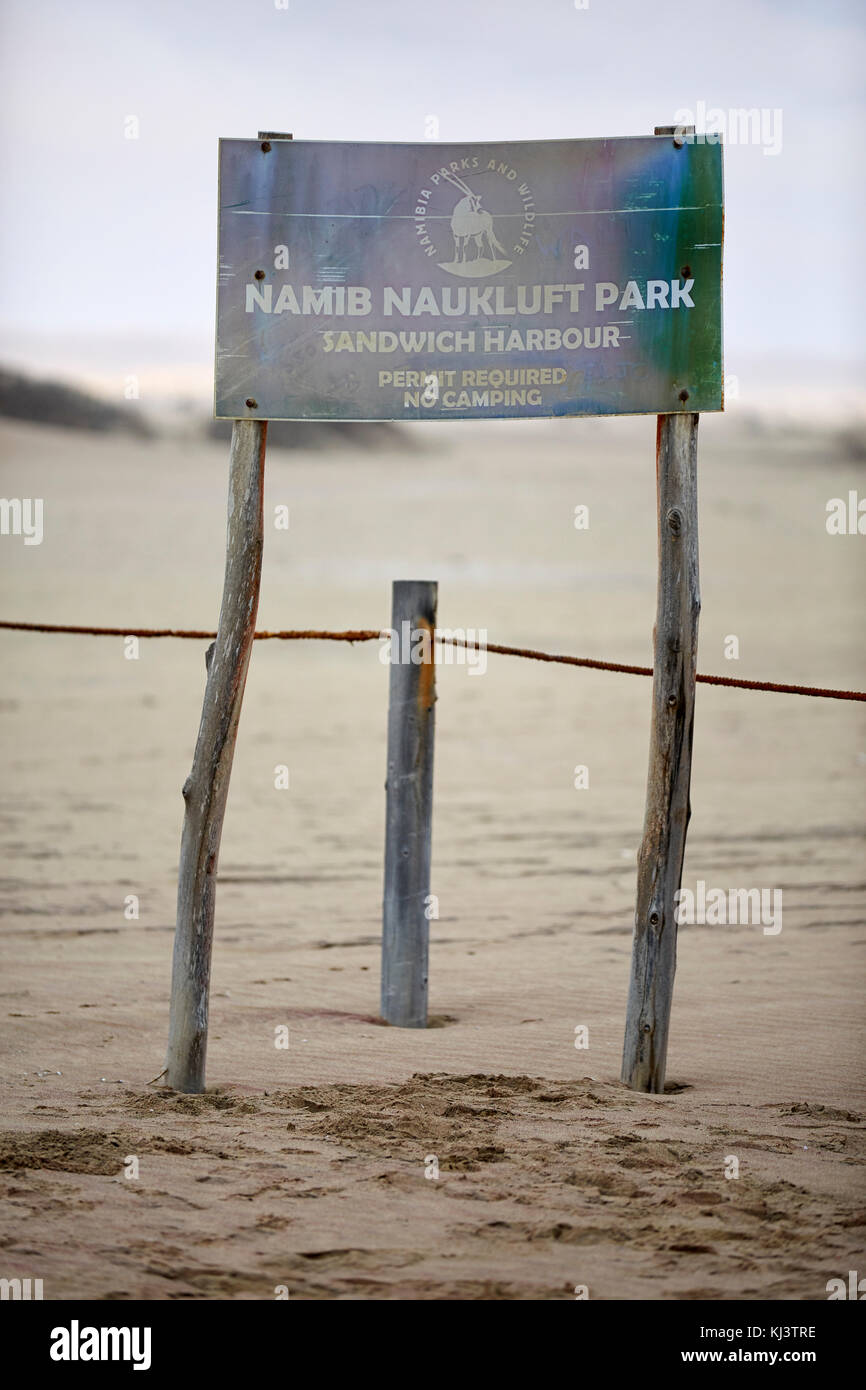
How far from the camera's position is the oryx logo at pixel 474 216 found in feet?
15.4

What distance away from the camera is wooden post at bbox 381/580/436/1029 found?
217 inches

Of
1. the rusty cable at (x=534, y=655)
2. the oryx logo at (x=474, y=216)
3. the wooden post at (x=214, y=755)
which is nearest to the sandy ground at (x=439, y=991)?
the wooden post at (x=214, y=755)

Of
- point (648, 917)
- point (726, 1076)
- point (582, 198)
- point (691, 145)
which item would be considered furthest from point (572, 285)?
point (726, 1076)

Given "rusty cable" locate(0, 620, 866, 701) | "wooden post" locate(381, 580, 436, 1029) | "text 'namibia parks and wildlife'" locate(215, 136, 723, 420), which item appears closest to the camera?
"text 'namibia parks and wildlife'" locate(215, 136, 723, 420)

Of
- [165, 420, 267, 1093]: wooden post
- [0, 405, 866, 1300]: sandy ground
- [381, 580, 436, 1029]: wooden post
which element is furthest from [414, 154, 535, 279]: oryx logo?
[0, 405, 866, 1300]: sandy ground

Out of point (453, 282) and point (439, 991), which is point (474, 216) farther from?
point (439, 991)

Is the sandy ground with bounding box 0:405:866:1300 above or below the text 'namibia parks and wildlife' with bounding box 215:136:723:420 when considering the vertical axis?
below

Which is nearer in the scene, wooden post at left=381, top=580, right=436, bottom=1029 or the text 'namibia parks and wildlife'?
the text 'namibia parks and wildlife'

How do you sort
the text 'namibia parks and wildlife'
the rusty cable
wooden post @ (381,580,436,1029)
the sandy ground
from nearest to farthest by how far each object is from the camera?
the sandy ground
the text 'namibia parks and wildlife'
the rusty cable
wooden post @ (381,580,436,1029)

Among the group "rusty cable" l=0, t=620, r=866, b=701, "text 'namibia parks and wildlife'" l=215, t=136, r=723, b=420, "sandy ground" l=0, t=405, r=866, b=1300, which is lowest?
"sandy ground" l=0, t=405, r=866, b=1300

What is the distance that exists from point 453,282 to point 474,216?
233mm

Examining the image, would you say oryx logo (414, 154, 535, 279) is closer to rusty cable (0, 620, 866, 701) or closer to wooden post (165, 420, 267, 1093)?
wooden post (165, 420, 267, 1093)

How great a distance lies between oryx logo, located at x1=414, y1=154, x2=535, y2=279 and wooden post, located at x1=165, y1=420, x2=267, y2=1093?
2.97ft
